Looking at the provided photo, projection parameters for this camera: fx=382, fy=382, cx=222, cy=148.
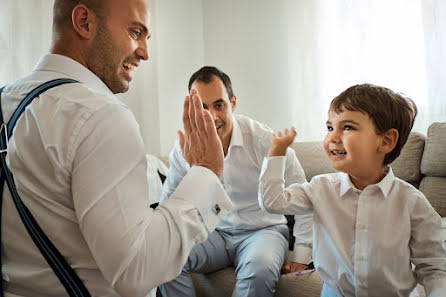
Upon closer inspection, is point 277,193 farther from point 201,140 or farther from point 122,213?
point 122,213

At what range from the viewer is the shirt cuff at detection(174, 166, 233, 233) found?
0.83 metres

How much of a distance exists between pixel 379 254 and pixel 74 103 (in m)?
0.95

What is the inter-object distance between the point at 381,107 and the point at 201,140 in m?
0.62

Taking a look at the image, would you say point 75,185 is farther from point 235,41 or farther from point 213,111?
point 235,41

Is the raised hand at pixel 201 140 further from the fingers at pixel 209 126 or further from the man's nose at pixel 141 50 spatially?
the man's nose at pixel 141 50

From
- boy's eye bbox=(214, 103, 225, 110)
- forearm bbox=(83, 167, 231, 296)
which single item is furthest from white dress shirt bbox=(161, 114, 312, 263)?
forearm bbox=(83, 167, 231, 296)

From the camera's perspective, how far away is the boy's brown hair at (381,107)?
3.95 ft

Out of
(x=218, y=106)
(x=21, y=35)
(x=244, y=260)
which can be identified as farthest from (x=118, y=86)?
(x=21, y=35)

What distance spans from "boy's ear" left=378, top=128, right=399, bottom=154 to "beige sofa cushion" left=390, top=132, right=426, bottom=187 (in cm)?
90

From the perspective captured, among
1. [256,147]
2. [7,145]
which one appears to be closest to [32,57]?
[256,147]

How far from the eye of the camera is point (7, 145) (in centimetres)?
80

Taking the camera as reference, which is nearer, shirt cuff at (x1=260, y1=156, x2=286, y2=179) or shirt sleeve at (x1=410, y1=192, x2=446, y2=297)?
shirt sleeve at (x1=410, y1=192, x2=446, y2=297)

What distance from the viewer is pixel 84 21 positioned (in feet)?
3.15

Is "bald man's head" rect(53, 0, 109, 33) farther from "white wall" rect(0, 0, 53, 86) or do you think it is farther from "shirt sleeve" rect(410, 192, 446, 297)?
"white wall" rect(0, 0, 53, 86)
